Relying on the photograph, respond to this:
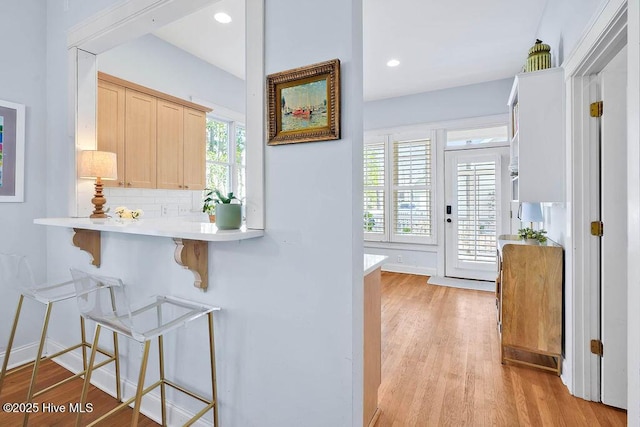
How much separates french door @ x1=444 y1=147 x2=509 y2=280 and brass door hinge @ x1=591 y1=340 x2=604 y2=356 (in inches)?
109

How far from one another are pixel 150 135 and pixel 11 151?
1.04 metres

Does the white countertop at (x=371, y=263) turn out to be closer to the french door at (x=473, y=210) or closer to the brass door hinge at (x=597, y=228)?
the brass door hinge at (x=597, y=228)

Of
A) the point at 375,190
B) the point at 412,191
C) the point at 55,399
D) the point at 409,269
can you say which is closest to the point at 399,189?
the point at 412,191

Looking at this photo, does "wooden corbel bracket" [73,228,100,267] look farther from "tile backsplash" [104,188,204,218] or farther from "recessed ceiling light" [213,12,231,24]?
"recessed ceiling light" [213,12,231,24]

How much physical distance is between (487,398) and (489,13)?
3.25 meters

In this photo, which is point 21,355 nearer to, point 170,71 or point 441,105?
point 170,71

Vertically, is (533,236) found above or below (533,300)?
above

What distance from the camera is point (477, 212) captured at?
4707 mm

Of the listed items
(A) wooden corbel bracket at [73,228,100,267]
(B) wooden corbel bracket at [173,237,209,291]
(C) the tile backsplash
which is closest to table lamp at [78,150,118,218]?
(A) wooden corbel bracket at [73,228,100,267]

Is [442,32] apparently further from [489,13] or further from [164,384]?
[164,384]

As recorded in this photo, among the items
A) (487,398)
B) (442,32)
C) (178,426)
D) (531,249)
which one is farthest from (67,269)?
(442,32)

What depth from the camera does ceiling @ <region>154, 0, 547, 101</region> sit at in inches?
113

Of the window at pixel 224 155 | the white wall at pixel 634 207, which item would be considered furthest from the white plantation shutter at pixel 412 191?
the white wall at pixel 634 207

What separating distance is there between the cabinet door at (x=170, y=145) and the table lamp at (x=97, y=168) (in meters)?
1.09
